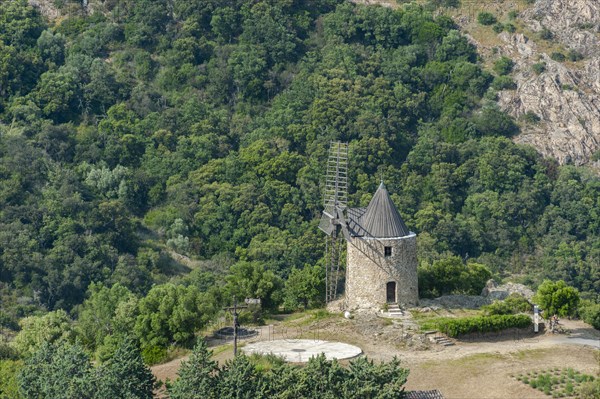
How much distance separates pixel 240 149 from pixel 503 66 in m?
29.0

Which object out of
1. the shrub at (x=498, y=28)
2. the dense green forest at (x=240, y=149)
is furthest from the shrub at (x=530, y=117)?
the shrub at (x=498, y=28)

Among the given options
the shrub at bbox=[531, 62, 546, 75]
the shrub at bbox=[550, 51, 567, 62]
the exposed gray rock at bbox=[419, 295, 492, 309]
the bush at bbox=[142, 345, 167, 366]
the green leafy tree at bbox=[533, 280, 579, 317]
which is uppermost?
the shrub at bbox=[550, 51, 567, 62]

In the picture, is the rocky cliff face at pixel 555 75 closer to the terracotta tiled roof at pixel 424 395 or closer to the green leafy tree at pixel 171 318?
the green leafy tree at pixel 171 318

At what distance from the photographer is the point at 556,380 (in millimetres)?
56438

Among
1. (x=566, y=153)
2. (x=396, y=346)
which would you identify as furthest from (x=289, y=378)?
(x=566, y=153)

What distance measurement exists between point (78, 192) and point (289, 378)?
50.2 metres

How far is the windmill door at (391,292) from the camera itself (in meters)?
68.4

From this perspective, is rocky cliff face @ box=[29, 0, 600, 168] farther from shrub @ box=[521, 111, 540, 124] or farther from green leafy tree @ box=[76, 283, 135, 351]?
green leafy tree @ box=[76, 283, 135, 351]

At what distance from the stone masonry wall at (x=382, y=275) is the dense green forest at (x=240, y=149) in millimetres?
20051

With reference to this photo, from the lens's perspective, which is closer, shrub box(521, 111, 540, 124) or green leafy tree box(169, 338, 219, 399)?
green leafy tree box(169, 338, 219, 399)

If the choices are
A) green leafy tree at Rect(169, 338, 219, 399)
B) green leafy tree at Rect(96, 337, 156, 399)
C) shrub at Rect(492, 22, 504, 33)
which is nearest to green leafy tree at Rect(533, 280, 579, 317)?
green leafy tree at Rect(169, 338, 219, 399)

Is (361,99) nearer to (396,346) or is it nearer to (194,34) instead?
(194,34)

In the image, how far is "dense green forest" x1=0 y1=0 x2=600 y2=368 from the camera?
95.1 metres

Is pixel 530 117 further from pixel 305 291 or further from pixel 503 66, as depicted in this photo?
pixel 305 291
